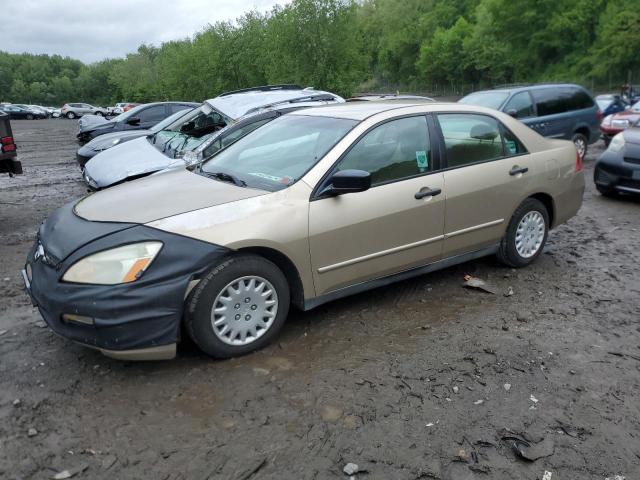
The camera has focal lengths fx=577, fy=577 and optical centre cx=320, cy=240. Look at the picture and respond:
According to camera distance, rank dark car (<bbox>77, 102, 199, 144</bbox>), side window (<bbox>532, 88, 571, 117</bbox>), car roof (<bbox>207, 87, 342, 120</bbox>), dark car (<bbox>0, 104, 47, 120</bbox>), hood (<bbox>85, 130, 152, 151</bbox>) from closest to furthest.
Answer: car roof (<bbox>207, 87, 342, 120</bbox>), hood (<bbox>85, 130, 152, 151</bbox>), side window (<bbox>532, 88, 571, 117</bbox>), dark car (<bbox>77, 102, 199, 144</bbox>), dark car (<bbox>0, 104, 47, 120</bbox>)

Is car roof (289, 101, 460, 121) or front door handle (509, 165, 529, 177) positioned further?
front door handle (509, 165, 529, 177)

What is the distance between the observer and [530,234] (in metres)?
5.46

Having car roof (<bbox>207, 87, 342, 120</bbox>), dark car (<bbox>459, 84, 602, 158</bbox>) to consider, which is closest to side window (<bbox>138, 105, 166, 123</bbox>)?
car roof (<bbox>207, 87, 342, 120</bbox>)

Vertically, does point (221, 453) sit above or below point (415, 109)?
below

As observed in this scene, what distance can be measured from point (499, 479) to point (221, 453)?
136 cm

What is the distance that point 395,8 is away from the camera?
87688 millimetres

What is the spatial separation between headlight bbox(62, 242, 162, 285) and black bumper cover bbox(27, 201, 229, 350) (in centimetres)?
3

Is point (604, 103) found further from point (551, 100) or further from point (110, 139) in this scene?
point (110, 139)

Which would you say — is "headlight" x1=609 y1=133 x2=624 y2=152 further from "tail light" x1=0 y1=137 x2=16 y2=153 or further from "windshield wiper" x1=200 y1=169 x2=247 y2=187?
"tail light" x1=0 y1=137 x2=16 y2=153

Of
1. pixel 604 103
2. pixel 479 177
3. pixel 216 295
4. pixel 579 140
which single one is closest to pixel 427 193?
pixel 479 177

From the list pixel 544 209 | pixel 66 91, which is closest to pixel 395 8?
pixel 66 91

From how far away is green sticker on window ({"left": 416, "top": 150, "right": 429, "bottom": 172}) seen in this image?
4559 mm

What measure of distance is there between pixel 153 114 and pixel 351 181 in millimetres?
12605

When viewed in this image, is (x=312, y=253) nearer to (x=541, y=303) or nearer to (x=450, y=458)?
(x=450, y=458)
